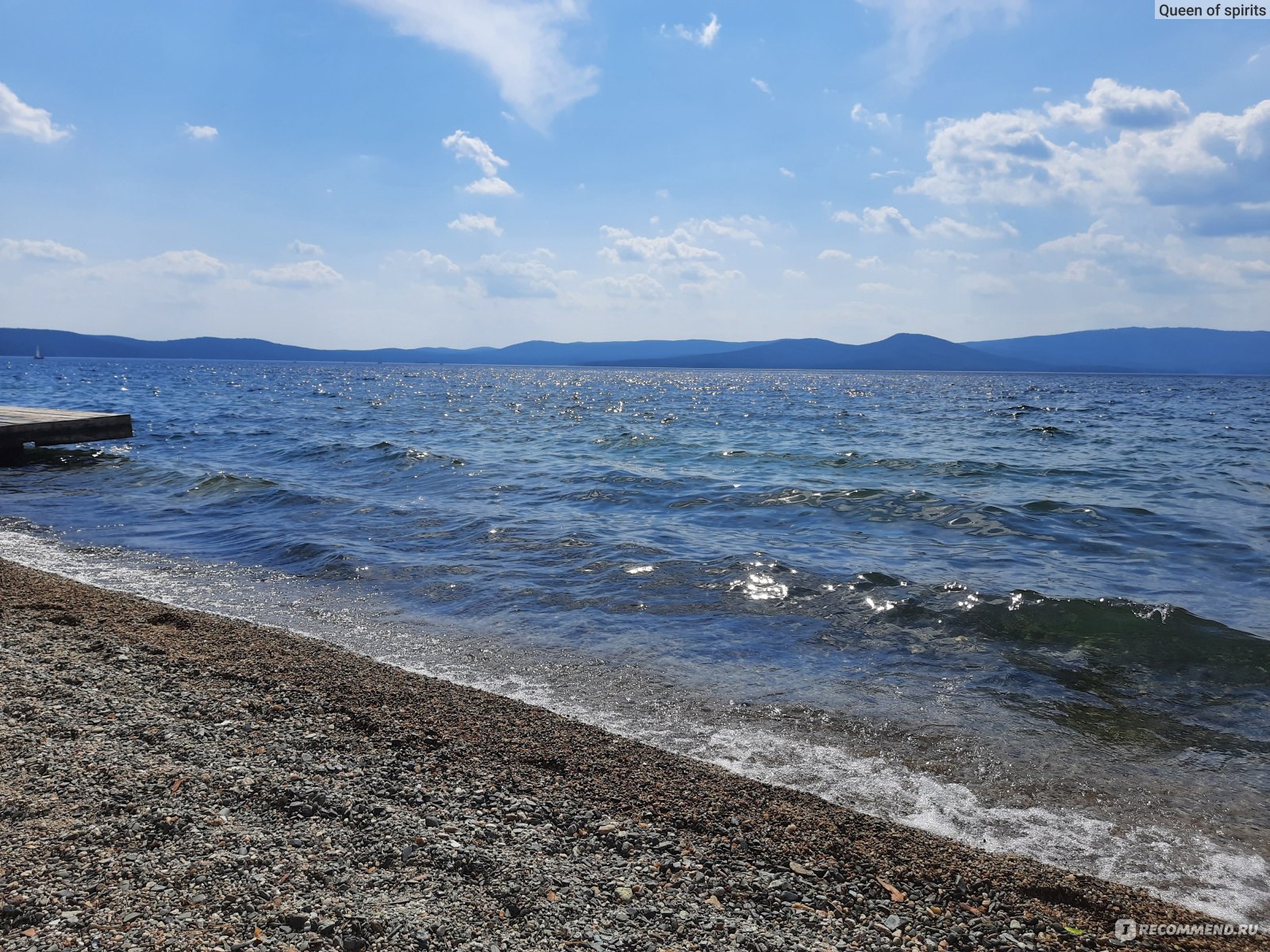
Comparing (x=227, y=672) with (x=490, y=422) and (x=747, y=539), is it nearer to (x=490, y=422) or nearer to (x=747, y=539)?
(x=747, y=539)

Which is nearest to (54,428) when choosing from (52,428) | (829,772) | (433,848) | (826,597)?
(52,428)

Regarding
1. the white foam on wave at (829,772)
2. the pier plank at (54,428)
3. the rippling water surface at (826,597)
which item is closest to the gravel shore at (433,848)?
the white foam on wave at (829,772)

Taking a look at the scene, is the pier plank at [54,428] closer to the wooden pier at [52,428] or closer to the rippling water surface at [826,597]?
the wooden pier at [52,428]

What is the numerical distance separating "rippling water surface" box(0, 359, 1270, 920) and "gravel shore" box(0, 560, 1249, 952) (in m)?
0.84

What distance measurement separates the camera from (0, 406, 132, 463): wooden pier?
19.1 metres

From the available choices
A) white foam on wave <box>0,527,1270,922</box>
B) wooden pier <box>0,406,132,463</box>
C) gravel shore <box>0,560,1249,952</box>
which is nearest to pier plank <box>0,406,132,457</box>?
wooden pier <box>0,406,132,463</box>

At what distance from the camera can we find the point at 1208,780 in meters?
5.13

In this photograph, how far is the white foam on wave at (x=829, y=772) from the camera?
4.09 meters

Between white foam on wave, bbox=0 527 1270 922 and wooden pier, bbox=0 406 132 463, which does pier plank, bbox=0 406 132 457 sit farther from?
white foam on wave, bbox=0 527 1270 922

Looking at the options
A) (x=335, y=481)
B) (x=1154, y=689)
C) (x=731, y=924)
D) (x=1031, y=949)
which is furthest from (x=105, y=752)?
(x=335, y=481)

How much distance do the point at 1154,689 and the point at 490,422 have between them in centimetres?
3088

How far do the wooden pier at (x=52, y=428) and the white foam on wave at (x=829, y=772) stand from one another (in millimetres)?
14136

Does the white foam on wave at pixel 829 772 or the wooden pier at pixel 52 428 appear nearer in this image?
the white foam on wave at pixel 829 772

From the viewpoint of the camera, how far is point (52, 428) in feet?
63.7
